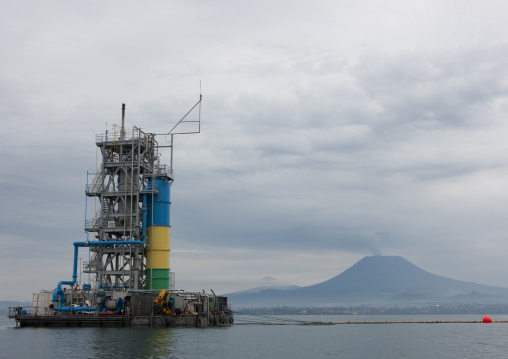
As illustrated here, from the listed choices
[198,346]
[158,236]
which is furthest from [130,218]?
[198,346]

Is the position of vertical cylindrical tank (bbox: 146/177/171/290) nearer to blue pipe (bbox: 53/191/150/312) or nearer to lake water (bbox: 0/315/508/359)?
blue pipe (bbox: 53/191/150/312)

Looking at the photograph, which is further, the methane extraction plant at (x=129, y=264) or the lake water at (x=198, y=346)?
the methane extraction plant at (x=129, y=264)

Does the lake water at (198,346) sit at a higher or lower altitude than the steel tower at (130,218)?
lower

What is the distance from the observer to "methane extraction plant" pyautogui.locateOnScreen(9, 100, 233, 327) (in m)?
81.4

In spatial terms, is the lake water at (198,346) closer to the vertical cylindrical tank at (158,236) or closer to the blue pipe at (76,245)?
the blue pipe at (76,245)

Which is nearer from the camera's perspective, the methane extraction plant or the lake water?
the lake water

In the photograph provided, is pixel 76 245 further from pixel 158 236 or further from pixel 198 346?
pixel 198 346

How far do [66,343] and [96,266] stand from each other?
26.6 m

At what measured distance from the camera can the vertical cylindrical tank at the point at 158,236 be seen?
3597 inches

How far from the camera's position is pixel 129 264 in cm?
9025

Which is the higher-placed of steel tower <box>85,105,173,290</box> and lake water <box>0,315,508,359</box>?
steel tower <box>85,105,173,290</box>

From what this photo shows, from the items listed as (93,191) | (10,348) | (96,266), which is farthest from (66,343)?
(93,191)

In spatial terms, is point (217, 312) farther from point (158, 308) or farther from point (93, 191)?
point (93, 191)

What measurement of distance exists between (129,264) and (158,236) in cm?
630
